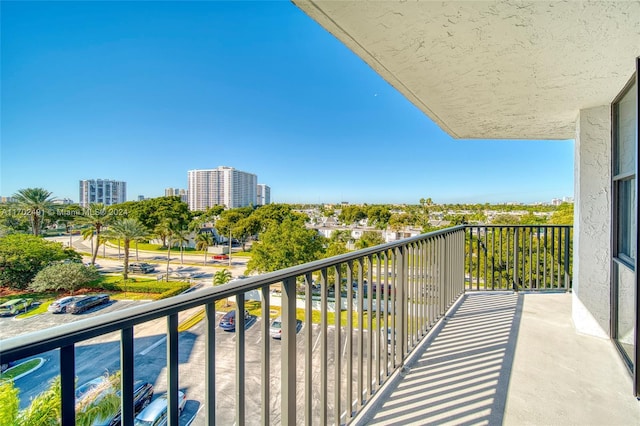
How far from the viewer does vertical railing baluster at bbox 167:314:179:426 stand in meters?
0.74

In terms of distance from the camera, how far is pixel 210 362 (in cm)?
86

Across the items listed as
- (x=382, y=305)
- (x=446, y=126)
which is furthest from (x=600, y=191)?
(x=382, y=305)

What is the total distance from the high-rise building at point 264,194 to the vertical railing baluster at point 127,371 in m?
72.6

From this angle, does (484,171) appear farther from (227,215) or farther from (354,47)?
(354,47)

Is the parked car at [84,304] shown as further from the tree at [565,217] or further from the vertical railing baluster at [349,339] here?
the tree at [565,217]

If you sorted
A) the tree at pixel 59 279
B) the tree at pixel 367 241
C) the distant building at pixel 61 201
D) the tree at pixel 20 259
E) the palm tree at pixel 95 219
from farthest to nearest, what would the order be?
the tree at pixel 367 241 → the distant building at pixel 61 201 → the palm tree at pixel 95 219 → the tree at pixel 20 259 → the tree at pixel 59 279

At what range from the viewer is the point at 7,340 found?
52 centimetres

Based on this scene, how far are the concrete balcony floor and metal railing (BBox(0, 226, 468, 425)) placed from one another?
0.16m

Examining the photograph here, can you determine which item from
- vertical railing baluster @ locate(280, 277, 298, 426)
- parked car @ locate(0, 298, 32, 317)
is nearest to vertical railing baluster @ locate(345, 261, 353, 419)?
vertical railing baluster @ locate(280, 277, 298, 426)

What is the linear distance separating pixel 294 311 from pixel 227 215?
43717 millimetres

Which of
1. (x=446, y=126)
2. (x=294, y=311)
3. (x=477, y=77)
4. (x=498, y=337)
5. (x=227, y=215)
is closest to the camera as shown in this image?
→ (x=294, y=311)

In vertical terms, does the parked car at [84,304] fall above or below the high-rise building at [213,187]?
below

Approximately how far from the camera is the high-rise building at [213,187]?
60.2m

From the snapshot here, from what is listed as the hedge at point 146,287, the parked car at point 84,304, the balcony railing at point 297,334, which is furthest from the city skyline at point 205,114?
the parked car at point 84,304
